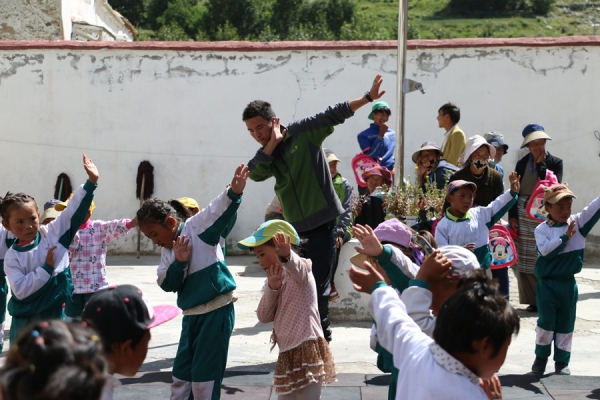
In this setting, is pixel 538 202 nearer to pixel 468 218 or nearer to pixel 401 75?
pixel 468 218

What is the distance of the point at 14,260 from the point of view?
521 cm

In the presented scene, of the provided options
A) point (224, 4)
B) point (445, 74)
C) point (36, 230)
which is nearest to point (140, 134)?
point (445, 74)

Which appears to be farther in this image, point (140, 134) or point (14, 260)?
point (140, 134)

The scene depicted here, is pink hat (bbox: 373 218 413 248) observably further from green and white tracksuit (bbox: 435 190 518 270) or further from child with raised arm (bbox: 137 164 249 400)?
green and white tracksuit (bbox: 435 190 518 270)

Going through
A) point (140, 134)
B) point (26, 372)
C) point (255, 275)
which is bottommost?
point (255, 275)

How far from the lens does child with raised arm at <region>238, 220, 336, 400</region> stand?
4617 millimetres

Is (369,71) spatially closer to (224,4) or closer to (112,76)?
(112,76)

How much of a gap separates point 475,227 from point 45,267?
3.25 m

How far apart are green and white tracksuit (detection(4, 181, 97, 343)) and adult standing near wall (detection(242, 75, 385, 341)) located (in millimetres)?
1293

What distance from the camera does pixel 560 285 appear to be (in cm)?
609

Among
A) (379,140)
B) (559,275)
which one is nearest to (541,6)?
(379,140)

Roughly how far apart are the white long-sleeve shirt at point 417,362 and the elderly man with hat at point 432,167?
5.13 metres

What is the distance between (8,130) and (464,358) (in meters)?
10.8

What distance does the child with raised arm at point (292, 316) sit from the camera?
4617 millimetres
